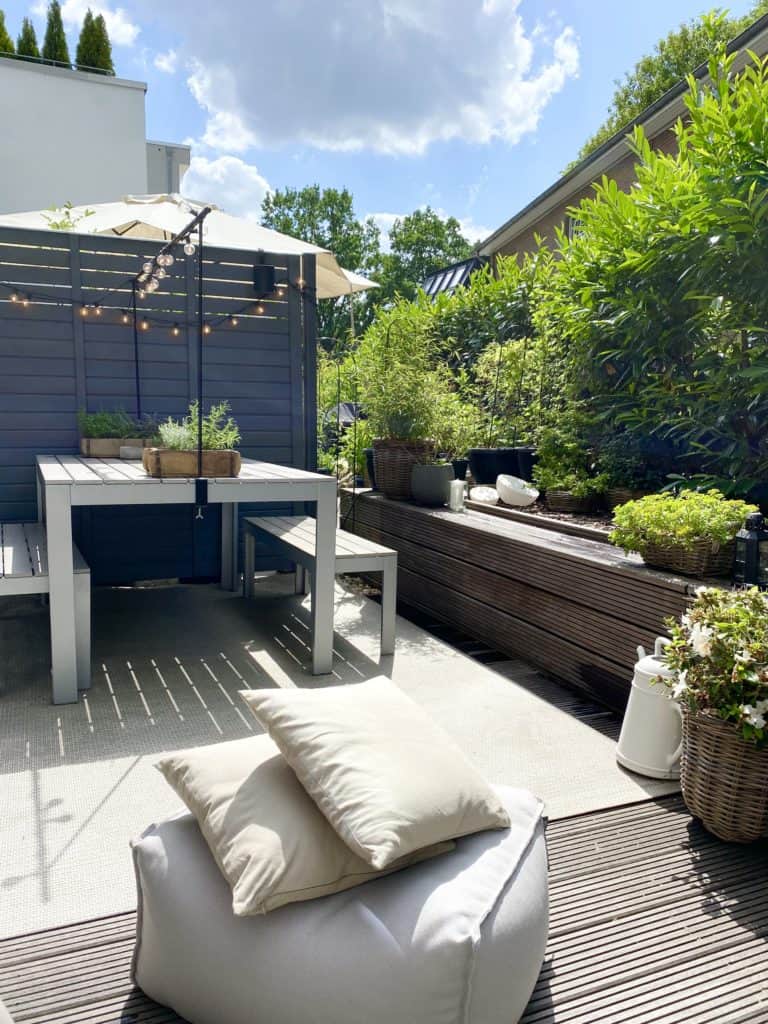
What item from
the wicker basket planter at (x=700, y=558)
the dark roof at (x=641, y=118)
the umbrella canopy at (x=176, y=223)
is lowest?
the wicker basket planter at (x=700, y=558)

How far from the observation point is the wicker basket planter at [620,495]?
14.9 ft

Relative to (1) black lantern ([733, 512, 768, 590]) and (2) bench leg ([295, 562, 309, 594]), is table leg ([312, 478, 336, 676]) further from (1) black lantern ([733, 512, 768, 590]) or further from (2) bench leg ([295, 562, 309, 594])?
(1) black lantern ([733, 512, 768, 590])

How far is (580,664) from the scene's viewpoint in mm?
3533

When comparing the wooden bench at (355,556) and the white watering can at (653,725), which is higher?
the wooden bench at (355,556)

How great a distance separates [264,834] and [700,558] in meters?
2.27

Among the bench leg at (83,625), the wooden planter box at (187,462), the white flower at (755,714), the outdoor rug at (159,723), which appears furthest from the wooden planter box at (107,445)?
the white flower at (755,714)

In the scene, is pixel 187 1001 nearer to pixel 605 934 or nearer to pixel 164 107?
pixel 605 934

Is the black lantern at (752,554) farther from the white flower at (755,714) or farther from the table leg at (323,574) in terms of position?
the table leg at (323,574)

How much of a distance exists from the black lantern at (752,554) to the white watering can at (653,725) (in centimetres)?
54

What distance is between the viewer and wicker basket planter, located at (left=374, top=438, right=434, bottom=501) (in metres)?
5.40

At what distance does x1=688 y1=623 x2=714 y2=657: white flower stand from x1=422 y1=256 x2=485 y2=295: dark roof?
1245cm

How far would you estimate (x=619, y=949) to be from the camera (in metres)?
1.79

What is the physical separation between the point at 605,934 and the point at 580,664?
1.77 metres

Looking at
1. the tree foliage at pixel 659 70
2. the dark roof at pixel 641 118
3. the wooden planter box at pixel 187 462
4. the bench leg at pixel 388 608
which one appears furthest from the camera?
the tree foliage at pixel 659 70
